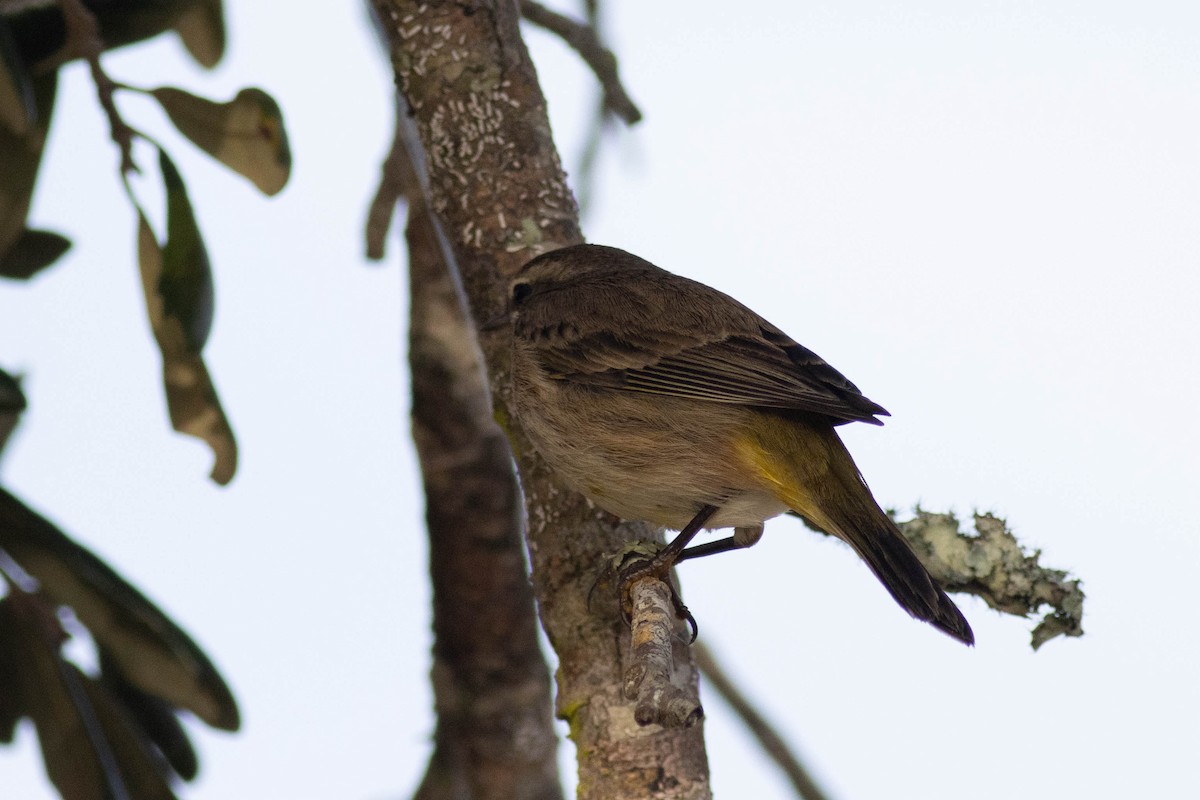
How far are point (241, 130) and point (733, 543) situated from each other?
1.87m

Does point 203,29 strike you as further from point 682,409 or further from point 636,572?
point 636,572

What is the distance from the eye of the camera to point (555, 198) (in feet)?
14.0

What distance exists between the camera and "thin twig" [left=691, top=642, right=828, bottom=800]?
14.9 ft

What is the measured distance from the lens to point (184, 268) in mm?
3912

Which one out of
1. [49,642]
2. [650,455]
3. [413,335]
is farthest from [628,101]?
[49,642]

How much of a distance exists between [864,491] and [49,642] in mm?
2216

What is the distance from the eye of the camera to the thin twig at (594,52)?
475 cm

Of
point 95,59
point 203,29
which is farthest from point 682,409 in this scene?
point 203,29

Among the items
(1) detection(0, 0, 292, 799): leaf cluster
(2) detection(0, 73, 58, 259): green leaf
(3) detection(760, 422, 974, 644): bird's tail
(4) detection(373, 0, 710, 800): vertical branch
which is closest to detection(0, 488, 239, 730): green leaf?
(1) detection(0, 0, 292, 799): leaf cluster

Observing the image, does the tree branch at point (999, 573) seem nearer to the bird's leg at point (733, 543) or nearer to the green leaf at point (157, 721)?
the bird's leg at point (733, 543)

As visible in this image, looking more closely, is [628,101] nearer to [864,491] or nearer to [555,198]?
[555,198]

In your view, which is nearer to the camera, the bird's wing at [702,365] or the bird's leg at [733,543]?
the bird's wing at [702,365]

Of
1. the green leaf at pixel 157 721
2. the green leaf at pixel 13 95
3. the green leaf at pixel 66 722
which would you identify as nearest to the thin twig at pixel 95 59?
the green leaf at pixel 13 95

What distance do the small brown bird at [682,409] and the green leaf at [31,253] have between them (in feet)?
4.47
